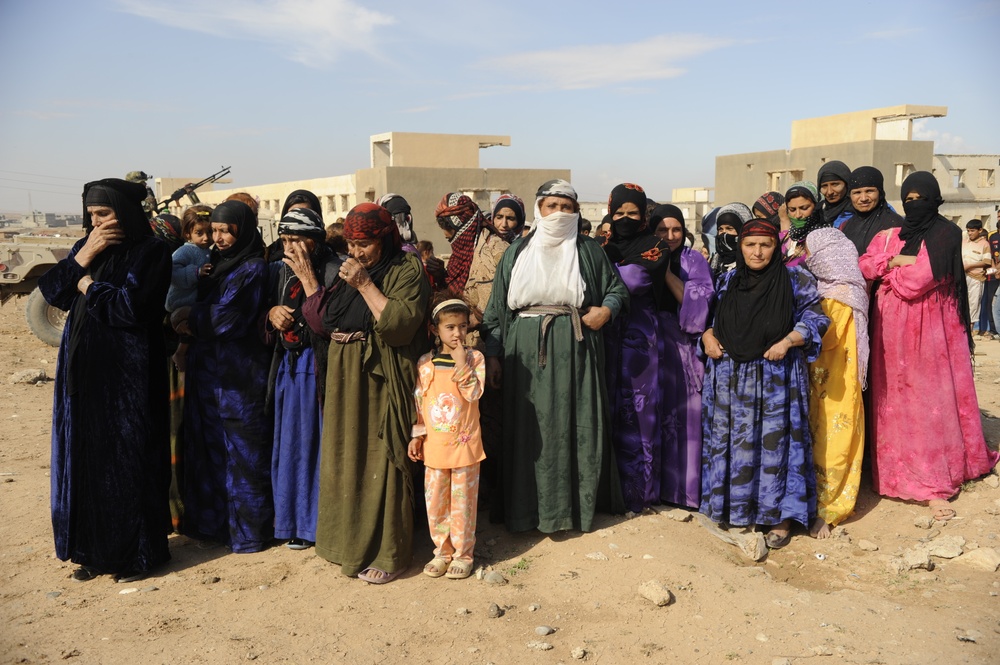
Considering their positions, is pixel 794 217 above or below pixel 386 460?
above

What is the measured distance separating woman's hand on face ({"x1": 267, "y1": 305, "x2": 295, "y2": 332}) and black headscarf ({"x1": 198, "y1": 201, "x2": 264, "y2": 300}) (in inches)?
13.2

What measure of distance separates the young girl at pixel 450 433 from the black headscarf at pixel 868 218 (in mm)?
2579

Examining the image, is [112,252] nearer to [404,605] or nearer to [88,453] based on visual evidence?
[88,453]

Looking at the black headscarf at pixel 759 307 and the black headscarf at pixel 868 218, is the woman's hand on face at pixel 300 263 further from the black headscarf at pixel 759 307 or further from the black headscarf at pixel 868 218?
the black headscarf at pixel 868 218

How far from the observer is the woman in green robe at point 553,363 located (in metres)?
3.88

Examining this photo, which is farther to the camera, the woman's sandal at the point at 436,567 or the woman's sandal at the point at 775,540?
the woman's sandal at the point at 775,540

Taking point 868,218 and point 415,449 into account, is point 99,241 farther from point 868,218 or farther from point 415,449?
point 868,218

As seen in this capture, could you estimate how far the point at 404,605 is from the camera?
3.41 m

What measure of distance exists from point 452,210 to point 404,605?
223 centimetres

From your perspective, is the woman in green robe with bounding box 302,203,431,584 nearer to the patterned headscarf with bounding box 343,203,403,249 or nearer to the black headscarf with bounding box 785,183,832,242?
the patterned headscarf with bounding box 343,203,403,249

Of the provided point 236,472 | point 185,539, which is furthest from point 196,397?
point 185,539

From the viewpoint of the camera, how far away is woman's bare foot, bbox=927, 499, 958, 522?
4312mm

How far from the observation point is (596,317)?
3.85m

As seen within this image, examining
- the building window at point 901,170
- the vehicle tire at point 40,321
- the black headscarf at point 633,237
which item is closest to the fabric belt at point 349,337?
Result: the black headscarf at point 633,237
